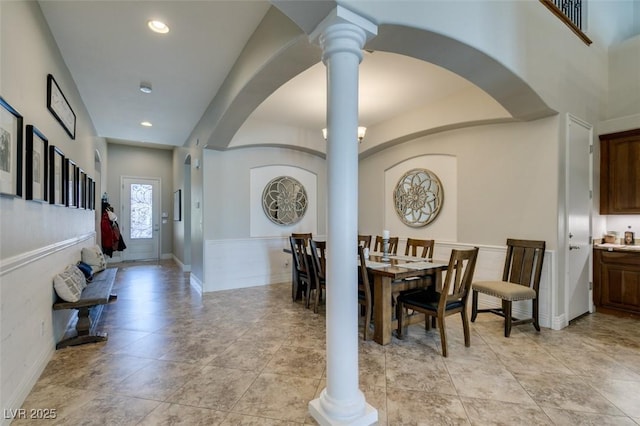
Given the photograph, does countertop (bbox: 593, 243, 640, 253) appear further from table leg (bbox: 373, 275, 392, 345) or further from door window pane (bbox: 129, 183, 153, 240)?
door window pane (bbox: 129, 183, 153, 240)

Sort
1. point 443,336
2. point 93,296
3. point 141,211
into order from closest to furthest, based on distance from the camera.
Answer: point 443,336
point 93,296
point 141,211

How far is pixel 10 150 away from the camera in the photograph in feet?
6.23

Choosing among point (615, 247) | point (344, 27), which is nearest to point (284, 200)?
point (344, 27)

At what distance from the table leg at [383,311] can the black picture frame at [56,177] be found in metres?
3.02

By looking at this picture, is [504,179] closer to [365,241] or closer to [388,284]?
[365,241]

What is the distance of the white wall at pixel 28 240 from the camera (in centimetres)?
181

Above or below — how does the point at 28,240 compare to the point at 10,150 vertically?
below

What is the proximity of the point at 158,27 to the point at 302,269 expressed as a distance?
3020 mm

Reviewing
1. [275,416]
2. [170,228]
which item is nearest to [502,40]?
[275,416]

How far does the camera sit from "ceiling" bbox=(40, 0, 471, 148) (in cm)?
254

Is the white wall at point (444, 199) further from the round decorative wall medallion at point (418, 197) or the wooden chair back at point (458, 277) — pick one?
the wooden chair back at point (458, 277)

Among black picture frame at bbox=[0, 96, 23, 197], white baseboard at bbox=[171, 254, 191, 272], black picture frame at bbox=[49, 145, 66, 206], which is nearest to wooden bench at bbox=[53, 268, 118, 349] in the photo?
black picture frame at bbox=[49, 145, 66, 206]

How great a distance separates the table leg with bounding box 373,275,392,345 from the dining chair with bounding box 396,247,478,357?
15 centimetres

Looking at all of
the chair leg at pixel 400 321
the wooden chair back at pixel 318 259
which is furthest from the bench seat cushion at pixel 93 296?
the chair leg at pixel 400 321
